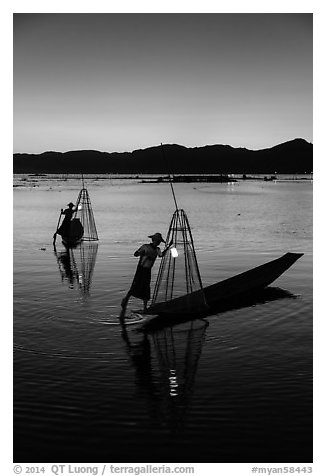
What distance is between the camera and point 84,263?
15867 mm

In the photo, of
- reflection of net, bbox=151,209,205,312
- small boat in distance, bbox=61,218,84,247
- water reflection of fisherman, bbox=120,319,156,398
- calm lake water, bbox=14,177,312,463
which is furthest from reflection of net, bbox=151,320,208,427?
small boat in distance, bbox=61,218,84,247

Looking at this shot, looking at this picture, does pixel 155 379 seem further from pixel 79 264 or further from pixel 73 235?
pixel 73 235

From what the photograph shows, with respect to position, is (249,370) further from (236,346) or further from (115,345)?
(115,345)

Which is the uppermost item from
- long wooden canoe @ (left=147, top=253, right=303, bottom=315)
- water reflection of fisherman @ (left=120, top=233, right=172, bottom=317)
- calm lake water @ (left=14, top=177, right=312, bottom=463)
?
water reflection of fisherman @ (left=120, top=233, right=172, bottom=317)

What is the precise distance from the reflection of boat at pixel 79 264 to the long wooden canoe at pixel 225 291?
9.18 feet

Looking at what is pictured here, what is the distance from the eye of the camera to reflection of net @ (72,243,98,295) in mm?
12729

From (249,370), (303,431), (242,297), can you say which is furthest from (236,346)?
(242,297)

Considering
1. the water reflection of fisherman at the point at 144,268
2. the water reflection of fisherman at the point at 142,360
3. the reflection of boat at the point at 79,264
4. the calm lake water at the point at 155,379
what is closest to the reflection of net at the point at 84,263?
the reflection of boat at the point at 79,264

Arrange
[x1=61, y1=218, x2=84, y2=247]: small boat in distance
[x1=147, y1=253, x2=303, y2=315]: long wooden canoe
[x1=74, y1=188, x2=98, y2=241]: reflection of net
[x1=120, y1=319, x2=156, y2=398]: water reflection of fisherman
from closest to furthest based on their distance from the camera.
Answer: [x1=120, y1=319, x2=156, y2=398]: water reflection of fisherman
[x1=147, y1=253, x2=303, y2=315]: long wooden canoe
[x1=61, y1=218, x2=84, y2=247]: small boat in distance
[x1=74, y1=188, x2=98, y2=241]: reflection of net

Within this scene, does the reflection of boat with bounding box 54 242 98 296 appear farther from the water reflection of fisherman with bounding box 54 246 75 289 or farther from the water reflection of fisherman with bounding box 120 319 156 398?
the water reflection of fisherman with bounding box 120 319 156 398

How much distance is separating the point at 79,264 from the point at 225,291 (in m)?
5.92
